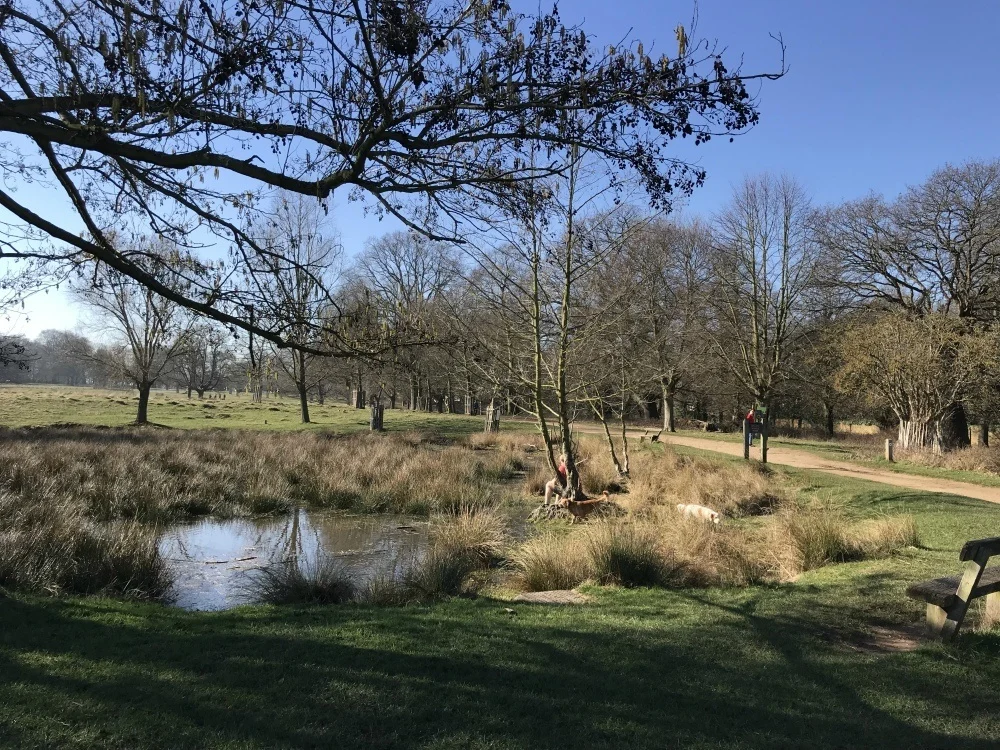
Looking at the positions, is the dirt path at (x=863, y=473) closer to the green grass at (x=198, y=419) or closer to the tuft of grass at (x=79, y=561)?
the green grass at (x=198, y=419)

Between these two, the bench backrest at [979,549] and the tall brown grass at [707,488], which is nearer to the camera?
the bench backrest at [979,549]

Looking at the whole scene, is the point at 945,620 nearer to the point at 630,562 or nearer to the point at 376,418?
the point at 630,562

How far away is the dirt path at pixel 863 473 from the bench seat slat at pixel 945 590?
845 cm

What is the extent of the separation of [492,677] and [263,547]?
8030 mm

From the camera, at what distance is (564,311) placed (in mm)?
12617

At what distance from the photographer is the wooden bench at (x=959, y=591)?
5.12 metres

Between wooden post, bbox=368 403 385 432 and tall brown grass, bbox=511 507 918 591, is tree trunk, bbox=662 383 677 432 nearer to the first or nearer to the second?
wooden post, bbox=368 403 385 432

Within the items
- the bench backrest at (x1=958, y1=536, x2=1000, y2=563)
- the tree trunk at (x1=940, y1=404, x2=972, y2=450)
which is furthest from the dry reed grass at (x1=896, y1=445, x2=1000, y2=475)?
the bench backrest at (x1=958, y1=536, x2=1000, y2=563)

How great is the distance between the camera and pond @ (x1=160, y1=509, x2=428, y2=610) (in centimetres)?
866

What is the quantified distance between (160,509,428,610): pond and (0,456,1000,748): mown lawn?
2.42 m

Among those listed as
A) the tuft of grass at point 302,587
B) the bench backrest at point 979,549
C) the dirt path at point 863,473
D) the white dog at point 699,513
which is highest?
the bench backrest at point 979,549

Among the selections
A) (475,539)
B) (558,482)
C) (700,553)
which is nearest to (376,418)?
(558,482)

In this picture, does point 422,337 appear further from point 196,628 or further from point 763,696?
point 763,696

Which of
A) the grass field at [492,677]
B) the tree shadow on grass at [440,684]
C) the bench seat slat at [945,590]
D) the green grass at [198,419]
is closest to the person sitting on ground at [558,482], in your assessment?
the grass field at [492,677]
